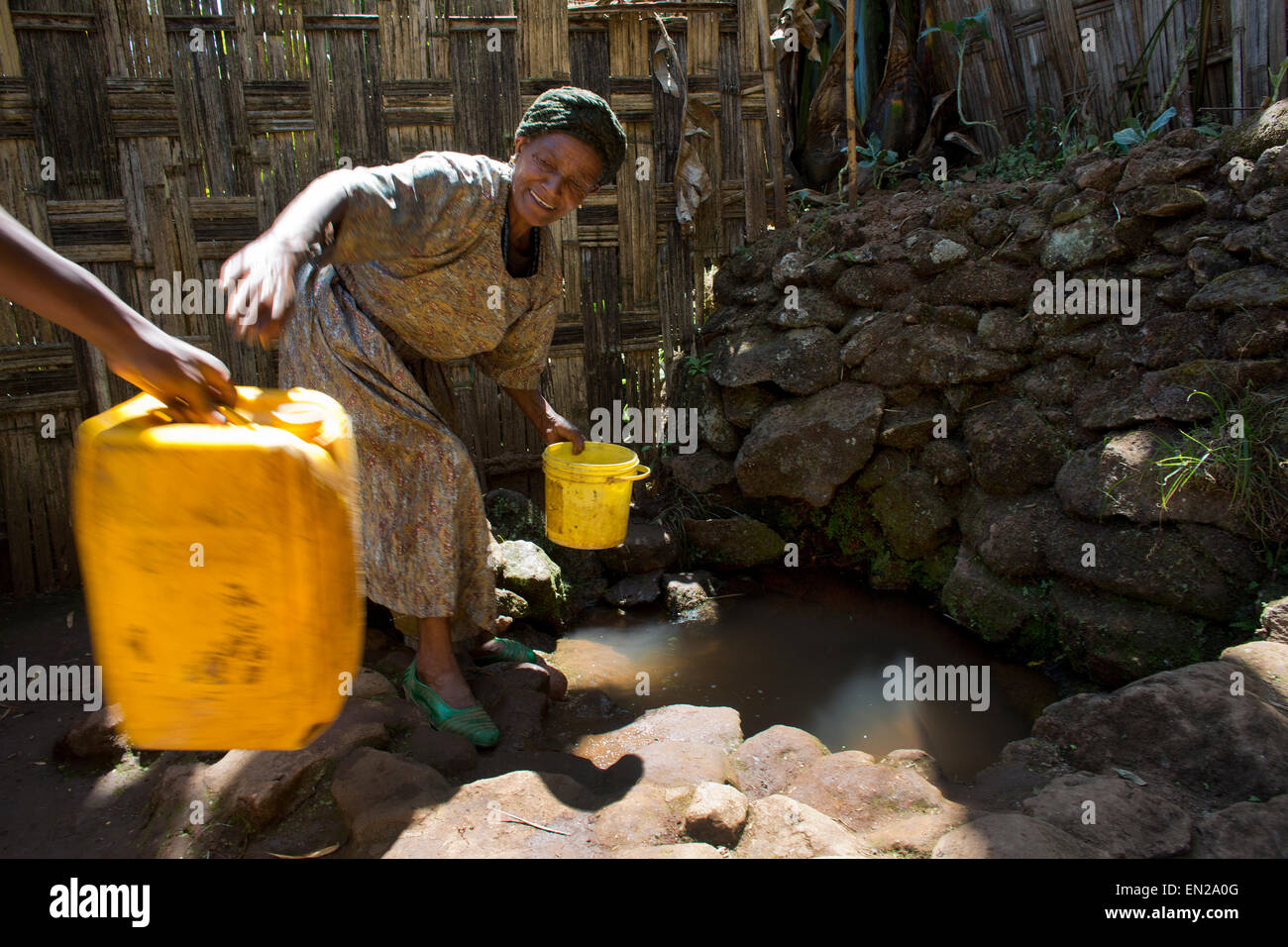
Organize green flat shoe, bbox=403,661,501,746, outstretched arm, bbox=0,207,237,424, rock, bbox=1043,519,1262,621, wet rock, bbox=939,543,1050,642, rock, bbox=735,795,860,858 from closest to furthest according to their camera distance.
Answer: outstretched arm, bbox=0,207,237,424, rock, bbox=735,795,860,858, green flat shoe, bbox=403,661,501,746, rock, bbox=1043,519,1262,621, wet rock, bbox=939,543,1050,642

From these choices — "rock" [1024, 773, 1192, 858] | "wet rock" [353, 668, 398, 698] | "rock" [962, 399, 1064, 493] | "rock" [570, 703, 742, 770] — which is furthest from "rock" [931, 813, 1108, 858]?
"rock" [962, 399, 1064, 493]

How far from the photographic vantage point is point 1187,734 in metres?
2.25

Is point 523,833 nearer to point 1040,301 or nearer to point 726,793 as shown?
Answer: point 726,793

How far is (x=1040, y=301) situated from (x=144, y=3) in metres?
4.28

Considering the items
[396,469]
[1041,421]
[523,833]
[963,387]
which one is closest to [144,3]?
[396,469]

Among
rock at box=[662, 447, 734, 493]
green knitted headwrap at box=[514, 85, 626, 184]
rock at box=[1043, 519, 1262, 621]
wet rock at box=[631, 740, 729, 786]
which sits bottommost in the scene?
wet rock at box=[631, 740, 729, 786]

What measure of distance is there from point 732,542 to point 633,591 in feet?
2.05

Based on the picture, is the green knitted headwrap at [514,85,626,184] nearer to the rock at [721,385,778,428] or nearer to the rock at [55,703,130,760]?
the rock at [721,385,778,428]

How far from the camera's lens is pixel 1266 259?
3248 mm

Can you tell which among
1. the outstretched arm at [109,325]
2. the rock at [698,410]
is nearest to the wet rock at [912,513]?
the rock at [698,410]

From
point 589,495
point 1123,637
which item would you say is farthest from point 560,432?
point 1123,637

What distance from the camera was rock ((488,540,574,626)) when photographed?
3641 millimetres

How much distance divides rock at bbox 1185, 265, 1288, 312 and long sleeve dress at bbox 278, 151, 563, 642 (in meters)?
2.70

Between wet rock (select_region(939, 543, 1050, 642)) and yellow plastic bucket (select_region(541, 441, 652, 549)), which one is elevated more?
yellow plastic bucket (select_region(541, 441, 652, 549))
